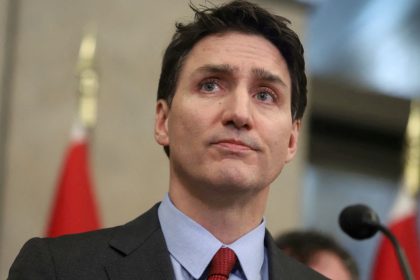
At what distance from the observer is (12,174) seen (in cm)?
514

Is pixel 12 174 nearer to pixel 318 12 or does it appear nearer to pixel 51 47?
pixel 51 47

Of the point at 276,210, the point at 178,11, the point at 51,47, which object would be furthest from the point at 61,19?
the point at 276,210

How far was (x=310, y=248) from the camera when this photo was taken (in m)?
3.42

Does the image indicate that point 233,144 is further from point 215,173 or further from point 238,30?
point 238,30

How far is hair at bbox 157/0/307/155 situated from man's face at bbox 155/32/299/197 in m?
0.02

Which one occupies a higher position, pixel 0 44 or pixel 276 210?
pixel 0 44

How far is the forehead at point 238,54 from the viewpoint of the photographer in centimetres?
231

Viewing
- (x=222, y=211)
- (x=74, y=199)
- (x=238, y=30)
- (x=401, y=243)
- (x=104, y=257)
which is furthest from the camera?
(x=401, y=243)

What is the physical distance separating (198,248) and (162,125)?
0.44 m

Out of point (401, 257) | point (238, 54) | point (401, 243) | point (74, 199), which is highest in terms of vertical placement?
point (238, 54)

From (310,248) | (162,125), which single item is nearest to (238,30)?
(162,125)

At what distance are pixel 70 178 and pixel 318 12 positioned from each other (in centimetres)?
313

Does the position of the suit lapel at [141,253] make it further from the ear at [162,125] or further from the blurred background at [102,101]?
the blurred background at [102,101]

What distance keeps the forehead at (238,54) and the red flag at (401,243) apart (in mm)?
2980
